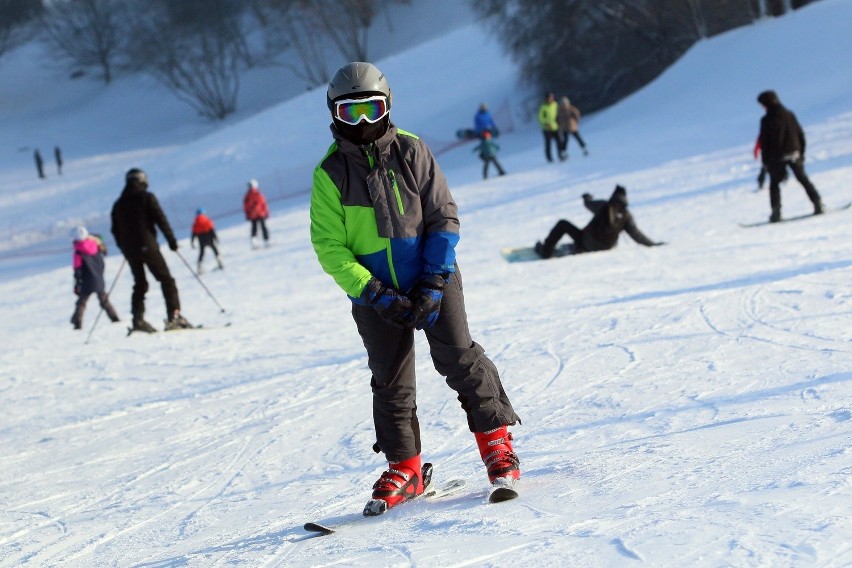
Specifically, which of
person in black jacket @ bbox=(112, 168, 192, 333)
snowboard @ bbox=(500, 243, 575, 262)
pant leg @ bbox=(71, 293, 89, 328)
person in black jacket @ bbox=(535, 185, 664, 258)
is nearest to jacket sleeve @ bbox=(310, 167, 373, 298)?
person in black jacket @ bbox=(112, 168, 192, 333)

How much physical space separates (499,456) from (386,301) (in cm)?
75

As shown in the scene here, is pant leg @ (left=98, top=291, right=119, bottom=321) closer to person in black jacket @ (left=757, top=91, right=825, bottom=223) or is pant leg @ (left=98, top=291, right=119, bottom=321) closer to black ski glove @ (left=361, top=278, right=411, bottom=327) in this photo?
person in black jacket @ (left=757, top=91, right=825, bottom=223)

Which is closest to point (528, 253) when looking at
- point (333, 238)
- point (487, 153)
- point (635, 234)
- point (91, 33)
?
point (635, 234)

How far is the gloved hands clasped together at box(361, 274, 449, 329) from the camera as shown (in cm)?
375

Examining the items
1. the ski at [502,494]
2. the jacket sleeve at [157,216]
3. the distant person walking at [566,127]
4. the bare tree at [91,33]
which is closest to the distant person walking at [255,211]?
the distant person walking at [566,127]

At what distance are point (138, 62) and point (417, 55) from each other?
21.5m

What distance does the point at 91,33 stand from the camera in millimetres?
61469

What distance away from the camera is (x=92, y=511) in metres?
4.95

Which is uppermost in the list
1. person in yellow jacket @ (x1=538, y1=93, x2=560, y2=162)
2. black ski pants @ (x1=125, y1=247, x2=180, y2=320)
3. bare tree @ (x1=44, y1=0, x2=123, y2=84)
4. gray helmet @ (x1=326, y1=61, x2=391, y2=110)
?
bare tree @ (x1=44, y1=0, x2=123, y2=84)

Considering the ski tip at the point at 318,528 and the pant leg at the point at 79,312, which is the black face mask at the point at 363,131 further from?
the pant leg at the point at 79,312

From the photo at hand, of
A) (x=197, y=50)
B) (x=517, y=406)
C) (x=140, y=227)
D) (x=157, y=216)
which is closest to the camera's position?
(x=517, y=406)

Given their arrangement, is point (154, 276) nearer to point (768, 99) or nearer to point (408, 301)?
point (768, 99)

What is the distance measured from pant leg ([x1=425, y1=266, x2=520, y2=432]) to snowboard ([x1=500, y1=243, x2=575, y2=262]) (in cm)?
804

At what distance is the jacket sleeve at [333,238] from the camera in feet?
12.4
